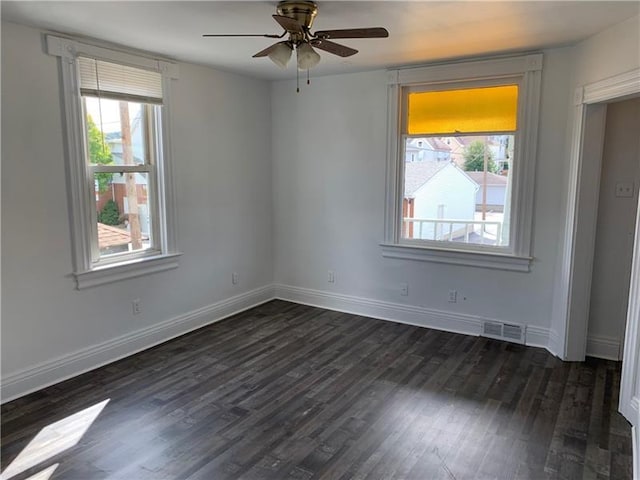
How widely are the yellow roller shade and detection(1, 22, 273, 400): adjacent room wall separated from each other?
5.75 ft

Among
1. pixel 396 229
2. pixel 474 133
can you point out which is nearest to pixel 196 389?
pixel 396 229

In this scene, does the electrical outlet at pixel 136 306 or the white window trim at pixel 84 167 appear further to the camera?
the electrical outlet at pixel 136 306

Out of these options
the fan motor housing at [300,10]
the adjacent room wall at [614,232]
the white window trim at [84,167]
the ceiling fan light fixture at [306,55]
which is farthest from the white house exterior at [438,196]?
the white window trim at [84,167]

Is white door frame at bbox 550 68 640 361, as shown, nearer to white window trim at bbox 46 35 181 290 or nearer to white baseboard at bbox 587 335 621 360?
white baseboard at bbox 587 335 621 360

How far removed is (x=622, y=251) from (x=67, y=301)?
14.2 ft

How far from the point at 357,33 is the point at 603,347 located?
320cm

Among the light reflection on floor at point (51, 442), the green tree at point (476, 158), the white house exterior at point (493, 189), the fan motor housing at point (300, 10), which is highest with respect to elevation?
the fan motor housing at point (300, 10)

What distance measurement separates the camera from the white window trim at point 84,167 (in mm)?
3195

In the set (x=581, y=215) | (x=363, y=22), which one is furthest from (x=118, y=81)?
(x=581, y=215)

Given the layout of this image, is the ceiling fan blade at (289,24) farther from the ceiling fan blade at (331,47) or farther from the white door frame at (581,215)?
the white door frame at (581,215)

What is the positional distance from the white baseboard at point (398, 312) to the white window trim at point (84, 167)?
175 centimetres

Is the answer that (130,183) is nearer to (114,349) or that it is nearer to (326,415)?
(114,349)

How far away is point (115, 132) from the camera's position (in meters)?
3.63

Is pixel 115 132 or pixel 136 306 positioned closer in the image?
pixel 115 132
